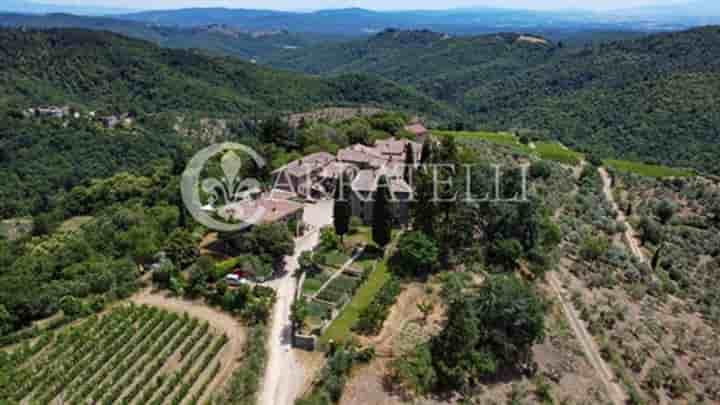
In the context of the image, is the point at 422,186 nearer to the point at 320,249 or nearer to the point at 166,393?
the point at 320,249

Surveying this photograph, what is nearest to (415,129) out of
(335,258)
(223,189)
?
(223,189)

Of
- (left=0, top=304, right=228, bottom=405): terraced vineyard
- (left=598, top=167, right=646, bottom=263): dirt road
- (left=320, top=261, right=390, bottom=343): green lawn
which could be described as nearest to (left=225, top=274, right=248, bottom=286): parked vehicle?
(left=0, top=304, right=228, bottom=405): terraced vineyard

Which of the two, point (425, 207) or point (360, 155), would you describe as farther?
point (360, 155)

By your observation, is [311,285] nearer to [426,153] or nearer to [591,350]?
[591,350]

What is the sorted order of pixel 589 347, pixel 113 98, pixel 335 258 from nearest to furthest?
pixel 589 347 < pixel 335 258 < pixel 113 98

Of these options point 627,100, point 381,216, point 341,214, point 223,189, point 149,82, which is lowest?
point 223,189

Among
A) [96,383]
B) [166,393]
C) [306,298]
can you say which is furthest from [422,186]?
[96,383]

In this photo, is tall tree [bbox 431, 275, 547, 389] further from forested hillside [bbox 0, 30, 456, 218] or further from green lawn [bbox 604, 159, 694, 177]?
forested hillside [bbox 0, 30, 456, 218]
